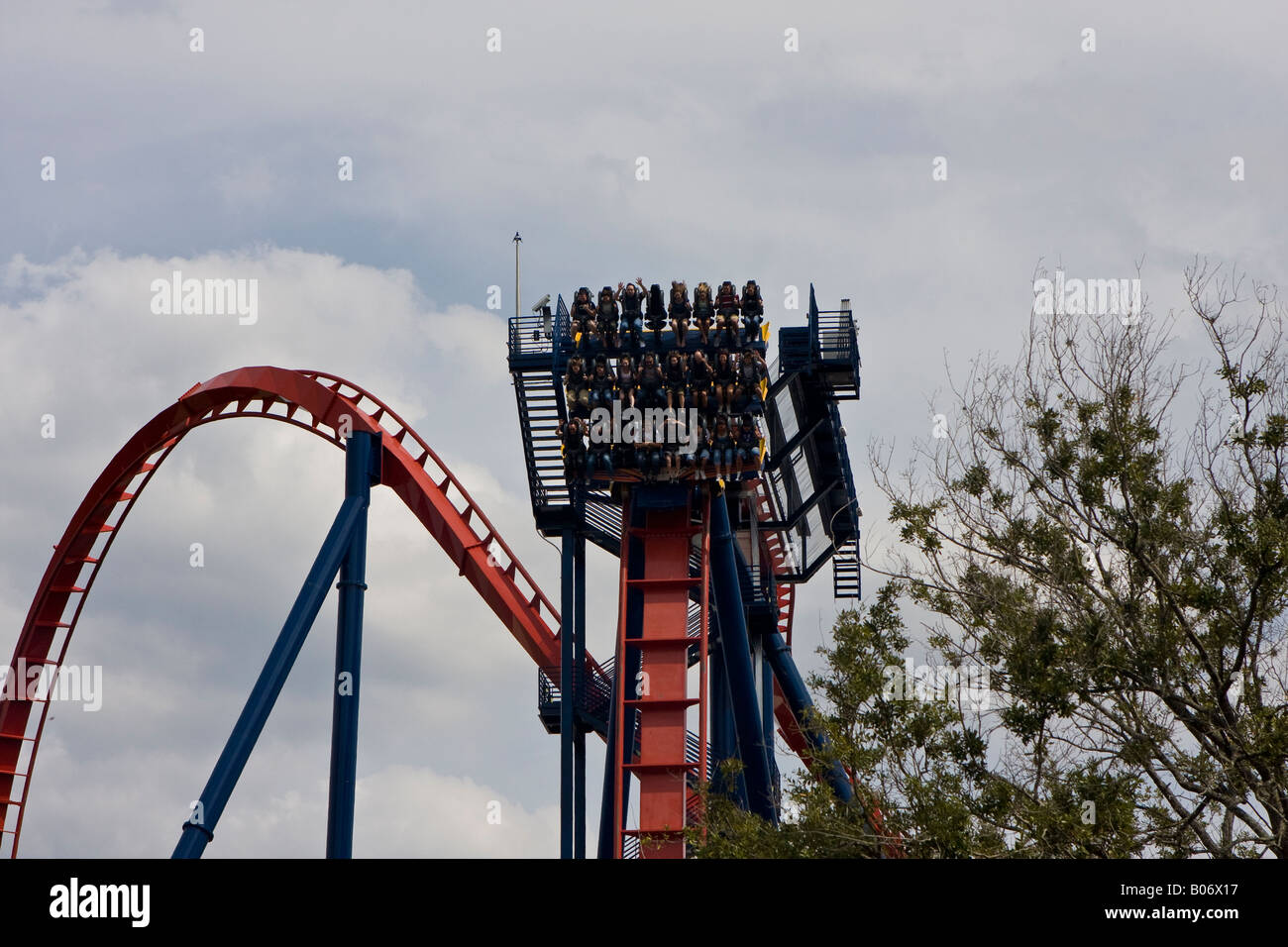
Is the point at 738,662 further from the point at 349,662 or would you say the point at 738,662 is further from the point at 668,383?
the point at 349,662

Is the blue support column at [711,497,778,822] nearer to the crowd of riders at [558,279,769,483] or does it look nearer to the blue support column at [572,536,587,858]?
the crowd of riders at [558,279,769,483]

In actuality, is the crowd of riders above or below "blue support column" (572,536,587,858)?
above

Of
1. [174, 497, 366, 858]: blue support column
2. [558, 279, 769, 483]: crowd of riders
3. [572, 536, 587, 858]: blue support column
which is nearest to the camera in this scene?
[174, 497, 366, 858]: blue support column

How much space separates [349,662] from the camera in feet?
61.8

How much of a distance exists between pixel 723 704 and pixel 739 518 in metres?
2.76

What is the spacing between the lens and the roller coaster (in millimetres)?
18984

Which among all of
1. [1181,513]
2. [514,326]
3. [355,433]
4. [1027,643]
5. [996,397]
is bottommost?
[1027,643]

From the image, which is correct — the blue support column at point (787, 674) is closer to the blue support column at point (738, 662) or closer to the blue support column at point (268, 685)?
the blue support column at point (738, 662)

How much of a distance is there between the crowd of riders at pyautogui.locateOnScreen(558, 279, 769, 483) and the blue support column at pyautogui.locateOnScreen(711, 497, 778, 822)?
1.09 meters

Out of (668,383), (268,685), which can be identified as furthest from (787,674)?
(268,685)

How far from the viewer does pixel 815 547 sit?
81.2 feet

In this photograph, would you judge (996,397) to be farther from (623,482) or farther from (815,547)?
(815,547)

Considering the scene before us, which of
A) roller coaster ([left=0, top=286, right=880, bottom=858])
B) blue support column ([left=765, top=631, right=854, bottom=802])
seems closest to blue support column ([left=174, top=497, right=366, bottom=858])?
roller coaster ([left=0, top=286, right=880, bottom=858])

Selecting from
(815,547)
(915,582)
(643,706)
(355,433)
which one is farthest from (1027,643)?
(815,547)
